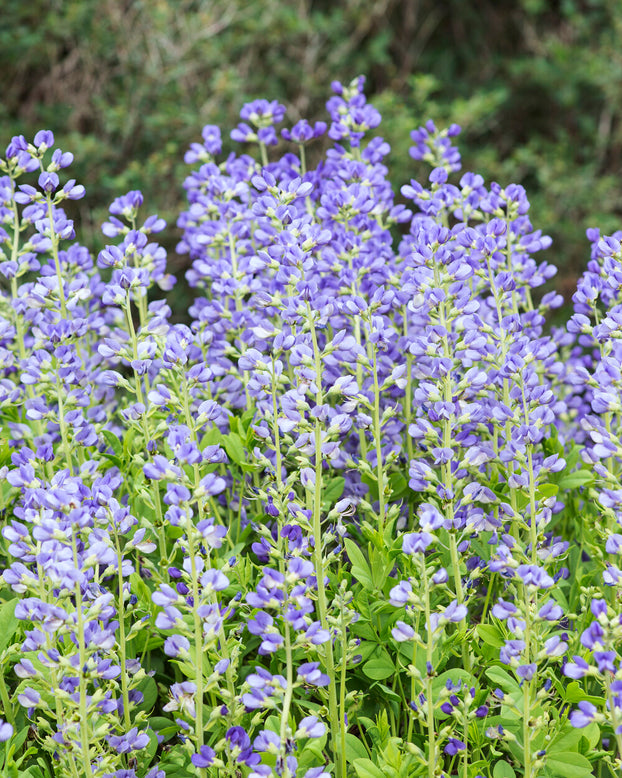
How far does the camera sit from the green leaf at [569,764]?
2027 mm

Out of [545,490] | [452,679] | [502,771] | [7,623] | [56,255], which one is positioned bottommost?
[502,771]

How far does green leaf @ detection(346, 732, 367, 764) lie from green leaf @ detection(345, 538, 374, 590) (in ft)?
1.23

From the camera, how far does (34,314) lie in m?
2.96

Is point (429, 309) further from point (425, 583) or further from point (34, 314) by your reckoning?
point (34, 314)

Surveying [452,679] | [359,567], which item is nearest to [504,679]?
[452,679]

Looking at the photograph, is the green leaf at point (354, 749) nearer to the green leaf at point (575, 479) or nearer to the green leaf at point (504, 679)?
the green leaf at point (504, 679)

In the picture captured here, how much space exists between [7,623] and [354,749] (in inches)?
34.8

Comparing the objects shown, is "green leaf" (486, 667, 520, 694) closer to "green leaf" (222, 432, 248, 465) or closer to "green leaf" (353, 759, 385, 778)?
"green leaf" (353, 759, 385, 778)

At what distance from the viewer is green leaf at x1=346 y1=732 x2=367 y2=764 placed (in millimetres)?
2127

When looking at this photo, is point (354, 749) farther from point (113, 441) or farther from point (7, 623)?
point (113, 441)

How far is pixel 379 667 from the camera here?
2.31 meters

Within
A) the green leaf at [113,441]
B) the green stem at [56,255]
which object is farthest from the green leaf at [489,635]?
the green stem at [56,255]

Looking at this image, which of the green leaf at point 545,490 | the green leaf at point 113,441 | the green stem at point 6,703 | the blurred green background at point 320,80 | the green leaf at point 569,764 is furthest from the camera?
the blurred green background at point 320,80

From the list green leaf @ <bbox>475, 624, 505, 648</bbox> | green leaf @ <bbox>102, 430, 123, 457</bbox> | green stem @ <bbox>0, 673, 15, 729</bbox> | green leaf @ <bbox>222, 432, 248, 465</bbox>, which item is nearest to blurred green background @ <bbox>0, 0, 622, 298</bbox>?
green leaf @ <bbox>102, 430, 123, 457</bbox>
